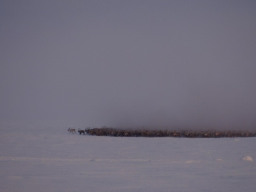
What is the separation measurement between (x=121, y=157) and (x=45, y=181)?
10.3 ft

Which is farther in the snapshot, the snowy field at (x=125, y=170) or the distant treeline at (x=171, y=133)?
the distant treeline at (x=171, y=133)

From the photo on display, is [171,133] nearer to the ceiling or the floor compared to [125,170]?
nearer to the ceiling

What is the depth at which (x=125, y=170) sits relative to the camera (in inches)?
268

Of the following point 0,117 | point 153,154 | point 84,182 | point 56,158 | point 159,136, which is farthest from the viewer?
point 0,117

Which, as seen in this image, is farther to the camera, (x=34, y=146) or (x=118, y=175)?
(x=34, y=146)

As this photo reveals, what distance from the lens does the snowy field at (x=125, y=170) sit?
5.47 meters

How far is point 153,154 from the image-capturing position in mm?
9141

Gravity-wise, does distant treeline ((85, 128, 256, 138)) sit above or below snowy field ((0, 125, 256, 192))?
above

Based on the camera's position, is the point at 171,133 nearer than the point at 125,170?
No

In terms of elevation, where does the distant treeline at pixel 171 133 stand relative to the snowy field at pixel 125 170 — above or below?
above

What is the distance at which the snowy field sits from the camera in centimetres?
547

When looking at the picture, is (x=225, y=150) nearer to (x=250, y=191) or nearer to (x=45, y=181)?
(x=250, y=191)

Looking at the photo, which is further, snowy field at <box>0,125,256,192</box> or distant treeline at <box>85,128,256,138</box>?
distant treeline at <box>85,128,256,138</box>

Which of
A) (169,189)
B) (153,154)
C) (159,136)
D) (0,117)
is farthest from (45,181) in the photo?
(0,117)
